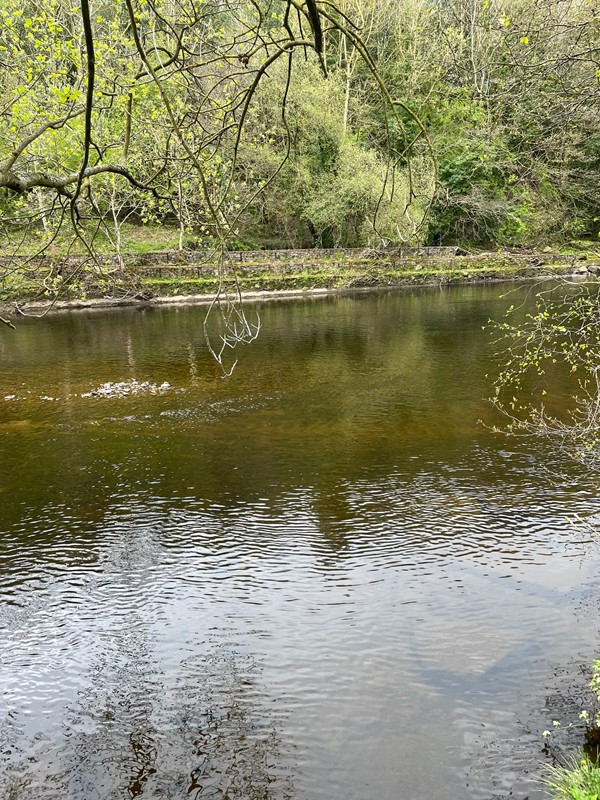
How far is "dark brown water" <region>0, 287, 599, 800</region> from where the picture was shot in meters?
6.04

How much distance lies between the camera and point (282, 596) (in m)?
8.68

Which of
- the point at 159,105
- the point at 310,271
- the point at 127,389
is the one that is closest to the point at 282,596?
the point at 159,105

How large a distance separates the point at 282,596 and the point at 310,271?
30665mm

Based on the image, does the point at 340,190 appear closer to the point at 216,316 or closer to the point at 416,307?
the point at 416,307

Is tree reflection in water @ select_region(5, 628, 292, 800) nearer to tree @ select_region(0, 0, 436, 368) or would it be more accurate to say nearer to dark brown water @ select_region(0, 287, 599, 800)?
dark brown water @ select_region(0, 287, 599, 800)

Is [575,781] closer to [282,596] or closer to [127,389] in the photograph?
[282,596]

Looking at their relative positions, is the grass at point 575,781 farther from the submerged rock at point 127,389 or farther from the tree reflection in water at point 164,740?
the submerged rock at point 127,389

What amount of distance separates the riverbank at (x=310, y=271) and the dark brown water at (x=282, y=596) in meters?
16.8

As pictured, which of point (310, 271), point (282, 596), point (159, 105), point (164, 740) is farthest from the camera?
point (310, 271)

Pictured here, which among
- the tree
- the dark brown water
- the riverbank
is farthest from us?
the riverbank

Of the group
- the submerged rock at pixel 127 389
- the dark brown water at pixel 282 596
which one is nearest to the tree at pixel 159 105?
the dark brown water at pixel 282 596

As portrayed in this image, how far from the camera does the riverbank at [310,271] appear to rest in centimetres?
3338

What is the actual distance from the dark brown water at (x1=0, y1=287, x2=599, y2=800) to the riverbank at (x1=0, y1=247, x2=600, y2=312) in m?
16.8

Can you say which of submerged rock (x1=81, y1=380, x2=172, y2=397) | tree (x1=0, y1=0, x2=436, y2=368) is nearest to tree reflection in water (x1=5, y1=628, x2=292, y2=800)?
tree (x1=0, y1=0, x2=436, y2=368)
